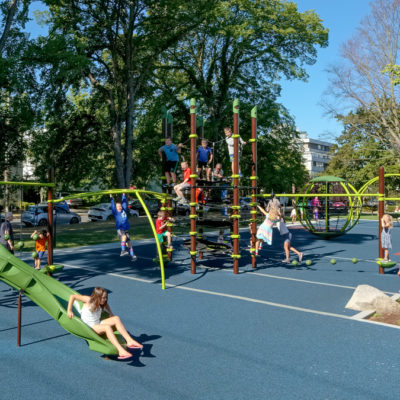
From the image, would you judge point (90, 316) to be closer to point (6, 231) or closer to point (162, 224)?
point (6, 231)

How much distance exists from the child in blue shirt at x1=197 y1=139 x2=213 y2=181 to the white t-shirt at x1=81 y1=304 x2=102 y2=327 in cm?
834

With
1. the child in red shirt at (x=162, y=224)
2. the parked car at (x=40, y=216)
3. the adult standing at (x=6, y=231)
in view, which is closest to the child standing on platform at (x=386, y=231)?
the child in red shirt at (x=162, y=224)

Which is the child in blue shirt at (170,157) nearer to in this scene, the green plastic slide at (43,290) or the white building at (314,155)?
the green plastic slide at (43,290)

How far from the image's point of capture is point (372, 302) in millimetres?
8148

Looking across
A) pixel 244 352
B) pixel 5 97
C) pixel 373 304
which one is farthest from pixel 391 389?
pixel 5 97

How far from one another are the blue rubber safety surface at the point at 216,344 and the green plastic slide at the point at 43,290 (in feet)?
1.50

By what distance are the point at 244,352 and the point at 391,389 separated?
1957mm

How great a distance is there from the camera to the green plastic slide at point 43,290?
583 cm

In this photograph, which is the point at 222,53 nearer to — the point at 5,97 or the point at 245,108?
the point at 245,108

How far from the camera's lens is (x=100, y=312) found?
241 inches

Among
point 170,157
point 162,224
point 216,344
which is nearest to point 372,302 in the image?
point 216,344

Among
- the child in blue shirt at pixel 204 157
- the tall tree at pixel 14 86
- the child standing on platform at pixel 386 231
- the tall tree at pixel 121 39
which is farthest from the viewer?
the tall tree at pixel 121 39

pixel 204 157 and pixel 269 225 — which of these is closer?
pixel 269 225

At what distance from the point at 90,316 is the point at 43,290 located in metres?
0.95
